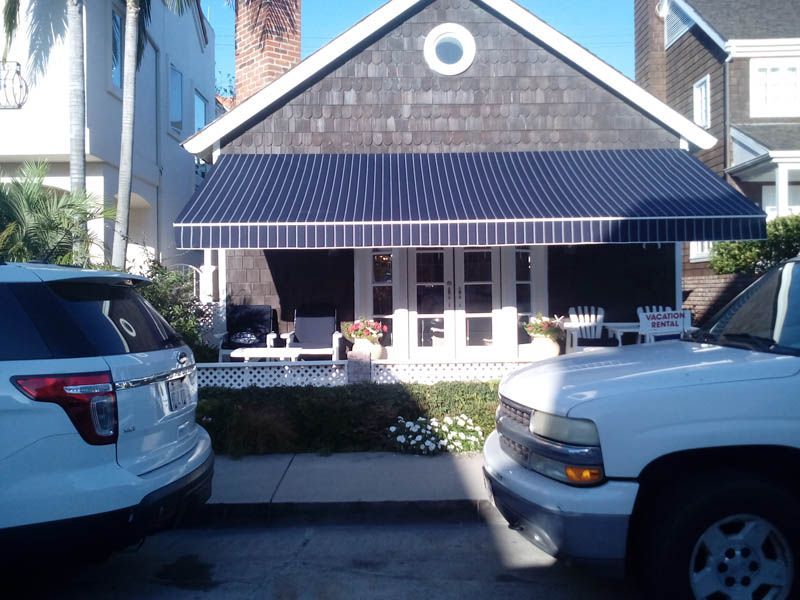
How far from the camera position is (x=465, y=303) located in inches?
464

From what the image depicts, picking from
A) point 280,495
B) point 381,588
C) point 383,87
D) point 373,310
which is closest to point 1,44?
point 383,87

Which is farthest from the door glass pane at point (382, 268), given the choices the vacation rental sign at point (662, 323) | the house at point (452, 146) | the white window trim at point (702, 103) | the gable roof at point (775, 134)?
the white window trim at point (702, 103)

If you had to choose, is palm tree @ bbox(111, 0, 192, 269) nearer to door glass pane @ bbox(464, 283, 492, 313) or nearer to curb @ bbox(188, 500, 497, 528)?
door glass pane @ bbox(464, 283, 492, 313)

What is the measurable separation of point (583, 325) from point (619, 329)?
0.62 meters

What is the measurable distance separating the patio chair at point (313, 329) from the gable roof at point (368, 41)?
9.59ft

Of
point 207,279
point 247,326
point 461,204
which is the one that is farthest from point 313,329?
point 461,204

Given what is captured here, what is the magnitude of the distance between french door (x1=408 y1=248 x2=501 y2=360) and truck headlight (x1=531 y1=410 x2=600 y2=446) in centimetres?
742

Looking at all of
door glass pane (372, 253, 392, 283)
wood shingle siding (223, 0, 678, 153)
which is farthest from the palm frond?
door glass pane (372, 253, 392, 283)

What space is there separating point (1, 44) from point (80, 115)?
215 centimetres

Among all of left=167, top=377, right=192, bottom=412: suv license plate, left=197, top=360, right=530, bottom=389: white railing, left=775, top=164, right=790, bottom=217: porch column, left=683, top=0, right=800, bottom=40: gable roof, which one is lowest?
left=197, top=360, right=530, bottom=389: white railing

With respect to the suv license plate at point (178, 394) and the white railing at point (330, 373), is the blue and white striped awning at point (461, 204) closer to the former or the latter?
the white railing at point (330, 373)

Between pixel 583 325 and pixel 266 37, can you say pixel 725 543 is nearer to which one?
pixel 583 325

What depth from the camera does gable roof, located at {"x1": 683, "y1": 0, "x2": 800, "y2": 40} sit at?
58.3ft

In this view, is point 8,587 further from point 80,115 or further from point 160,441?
point 80,115
